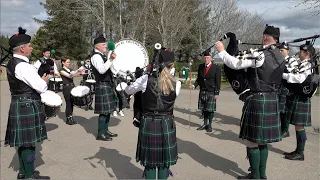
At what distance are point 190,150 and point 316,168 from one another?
181 centimetres

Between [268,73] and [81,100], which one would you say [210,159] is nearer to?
[268,73]

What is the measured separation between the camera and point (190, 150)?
4855 mm

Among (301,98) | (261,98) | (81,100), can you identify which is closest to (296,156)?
(301,98)

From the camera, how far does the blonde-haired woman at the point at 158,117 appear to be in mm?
2820

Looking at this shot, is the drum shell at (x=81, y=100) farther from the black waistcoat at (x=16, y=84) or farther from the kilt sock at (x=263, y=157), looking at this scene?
the kilt sock at (x=263, y=157)

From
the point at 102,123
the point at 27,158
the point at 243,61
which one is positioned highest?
the point at 243,61

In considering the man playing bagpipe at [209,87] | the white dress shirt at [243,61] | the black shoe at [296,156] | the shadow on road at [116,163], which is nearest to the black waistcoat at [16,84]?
the shadow on road at [116,163]

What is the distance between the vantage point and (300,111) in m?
4.38

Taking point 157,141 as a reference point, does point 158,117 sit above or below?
above

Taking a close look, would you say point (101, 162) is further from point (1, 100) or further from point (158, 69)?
point (1, 100)

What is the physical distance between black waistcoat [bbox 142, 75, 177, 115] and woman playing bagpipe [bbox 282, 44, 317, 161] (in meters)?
1.99

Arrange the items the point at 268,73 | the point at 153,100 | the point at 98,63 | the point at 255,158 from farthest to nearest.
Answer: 1. the point at 98,63
2. the point at 255,158
3. the point at 268,73
4. the point at 153,100

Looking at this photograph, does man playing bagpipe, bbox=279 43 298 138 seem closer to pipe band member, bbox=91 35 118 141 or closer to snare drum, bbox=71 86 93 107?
pipe band member, bbox=91 35 118 141

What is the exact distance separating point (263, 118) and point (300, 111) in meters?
1.35
